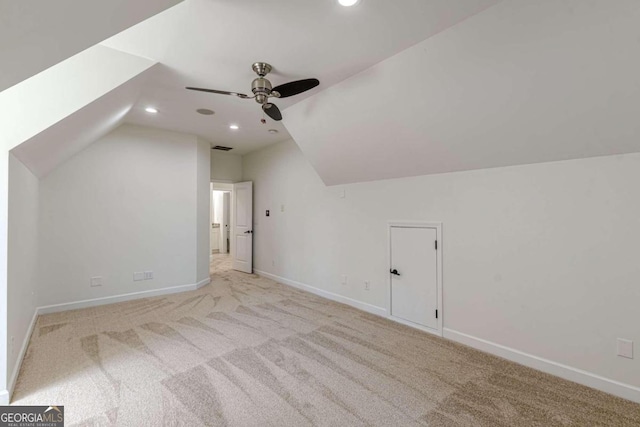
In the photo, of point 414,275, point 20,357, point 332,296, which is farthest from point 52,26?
point 332,296

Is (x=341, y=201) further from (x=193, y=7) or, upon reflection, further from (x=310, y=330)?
(x=193, y=7)

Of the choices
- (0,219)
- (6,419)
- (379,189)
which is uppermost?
(379,189)

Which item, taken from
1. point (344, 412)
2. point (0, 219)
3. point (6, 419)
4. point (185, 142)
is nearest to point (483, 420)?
point (344, 412)

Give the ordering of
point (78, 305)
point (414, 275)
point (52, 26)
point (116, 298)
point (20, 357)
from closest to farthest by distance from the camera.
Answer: point (52, 26) < point (20, 357) < point (414, 275) < point (78, 305) < point (116, 298)

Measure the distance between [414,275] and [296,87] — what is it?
252 cm

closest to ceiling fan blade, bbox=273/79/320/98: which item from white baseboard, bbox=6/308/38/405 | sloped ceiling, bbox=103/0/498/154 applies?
sloped ceiling, bbox=103/0/498/154

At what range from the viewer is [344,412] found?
1987mm

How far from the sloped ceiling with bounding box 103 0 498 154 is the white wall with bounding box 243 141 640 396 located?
5.17 feet

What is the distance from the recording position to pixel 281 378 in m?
2.38

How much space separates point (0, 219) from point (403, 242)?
368 centimetres

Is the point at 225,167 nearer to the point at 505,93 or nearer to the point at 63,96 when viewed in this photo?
the point at 63,96

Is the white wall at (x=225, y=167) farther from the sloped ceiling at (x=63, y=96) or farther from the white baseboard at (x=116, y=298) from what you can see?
the sloped ceiling at (x=63, y=96)

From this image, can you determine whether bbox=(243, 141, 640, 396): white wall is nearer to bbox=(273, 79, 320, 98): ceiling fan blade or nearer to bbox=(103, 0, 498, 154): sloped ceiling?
bbox=(103, 0, 498, 154): sloped ceiling

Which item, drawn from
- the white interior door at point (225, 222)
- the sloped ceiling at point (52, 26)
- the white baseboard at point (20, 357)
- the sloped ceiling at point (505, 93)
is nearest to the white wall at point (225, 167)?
the white interior door at point (225, 222)
